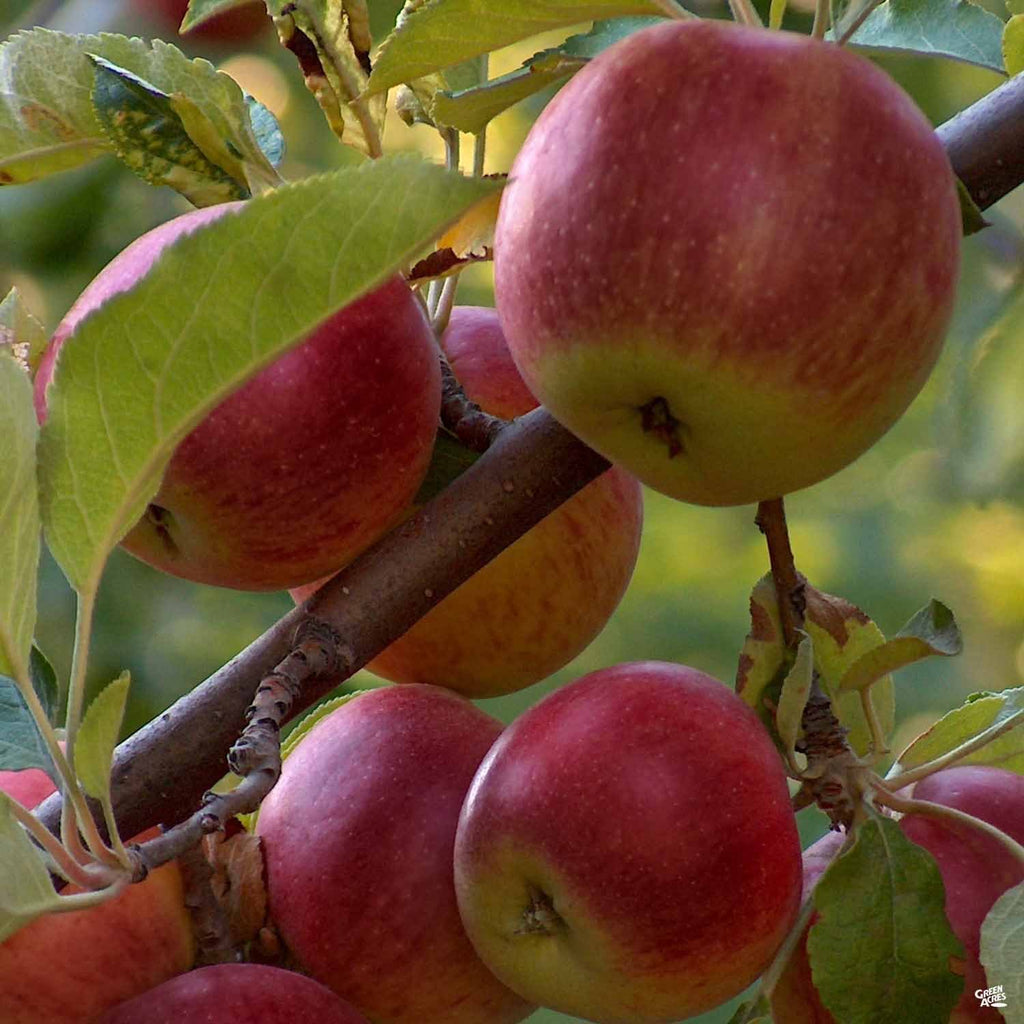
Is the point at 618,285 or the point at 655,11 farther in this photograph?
the point at 655,11

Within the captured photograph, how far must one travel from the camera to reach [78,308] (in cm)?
88

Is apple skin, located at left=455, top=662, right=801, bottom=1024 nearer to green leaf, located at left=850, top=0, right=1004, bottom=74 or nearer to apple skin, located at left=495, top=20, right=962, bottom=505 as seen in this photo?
apple skin, located at left=495, top=20, right=962, bottom=505

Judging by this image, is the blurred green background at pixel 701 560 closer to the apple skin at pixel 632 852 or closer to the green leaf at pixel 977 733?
the green leaf at pixel 977 733

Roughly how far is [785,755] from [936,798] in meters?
0.09

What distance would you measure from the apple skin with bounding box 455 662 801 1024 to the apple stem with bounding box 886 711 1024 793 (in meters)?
0.08

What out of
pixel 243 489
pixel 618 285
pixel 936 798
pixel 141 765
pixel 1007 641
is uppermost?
pixel 618 285

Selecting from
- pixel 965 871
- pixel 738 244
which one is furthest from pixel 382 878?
pixel 738 244

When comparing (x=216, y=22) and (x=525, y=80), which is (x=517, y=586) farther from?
(x=216, y=22)

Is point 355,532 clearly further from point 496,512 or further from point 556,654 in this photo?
point 556,654

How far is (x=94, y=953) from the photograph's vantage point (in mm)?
866

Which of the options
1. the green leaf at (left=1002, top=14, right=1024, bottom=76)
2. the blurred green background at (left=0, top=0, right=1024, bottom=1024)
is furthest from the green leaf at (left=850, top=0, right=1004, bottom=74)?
the blurred green background at (left=0, top=0, right=1024, bottom=1024)

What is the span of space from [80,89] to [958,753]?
620mm

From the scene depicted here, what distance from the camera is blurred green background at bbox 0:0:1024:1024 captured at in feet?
6.04

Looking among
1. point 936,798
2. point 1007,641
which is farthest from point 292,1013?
point 1007,641
